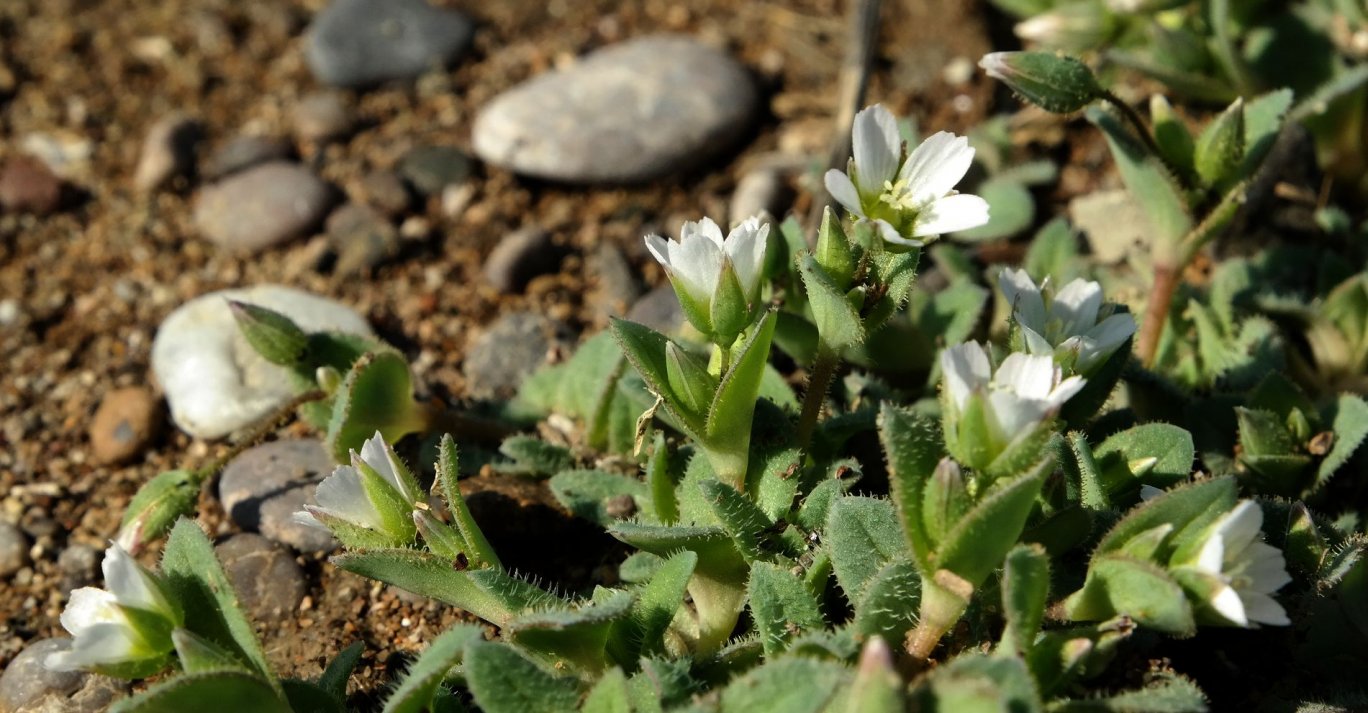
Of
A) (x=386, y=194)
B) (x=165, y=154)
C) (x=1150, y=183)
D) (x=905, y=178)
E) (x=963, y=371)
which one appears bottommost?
(x=386, y=194)

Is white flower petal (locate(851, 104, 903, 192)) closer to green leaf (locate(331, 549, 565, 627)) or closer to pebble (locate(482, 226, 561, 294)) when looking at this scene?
green leaf (locate(331, 549, 565, 627))

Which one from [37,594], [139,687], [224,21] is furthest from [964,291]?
[224,21]

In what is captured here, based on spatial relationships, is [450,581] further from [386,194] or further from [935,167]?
[386,194]

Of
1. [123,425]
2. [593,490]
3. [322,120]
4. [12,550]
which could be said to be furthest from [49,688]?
[322,120]


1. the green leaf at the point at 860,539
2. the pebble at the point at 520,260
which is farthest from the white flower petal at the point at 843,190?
the pebble at the point at 520,260

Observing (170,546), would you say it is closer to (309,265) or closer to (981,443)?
(981,443)

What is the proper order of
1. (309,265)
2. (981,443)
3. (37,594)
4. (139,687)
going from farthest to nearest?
(309,265), (37,594), (139,687), (981,443)
